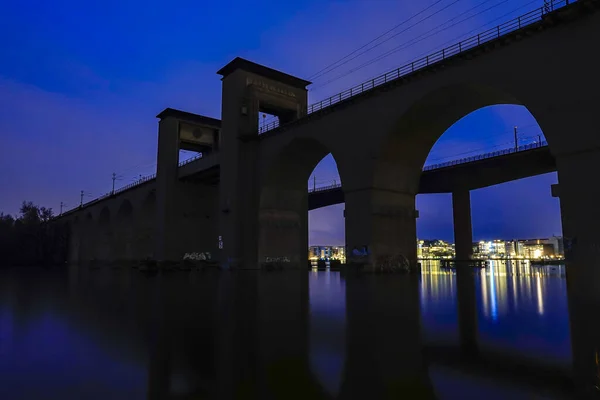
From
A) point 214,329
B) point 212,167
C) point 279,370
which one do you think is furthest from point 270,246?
point 279,370

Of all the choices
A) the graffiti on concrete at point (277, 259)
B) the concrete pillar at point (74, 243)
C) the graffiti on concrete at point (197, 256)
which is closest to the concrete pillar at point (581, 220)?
the graffiti on concrete at point (277, 259)

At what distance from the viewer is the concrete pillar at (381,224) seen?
25.9 m

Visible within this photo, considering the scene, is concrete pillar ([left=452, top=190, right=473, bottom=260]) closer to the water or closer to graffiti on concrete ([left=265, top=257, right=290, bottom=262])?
graffiti on concrete ([left=265, top=257, right=290, bottom=262])

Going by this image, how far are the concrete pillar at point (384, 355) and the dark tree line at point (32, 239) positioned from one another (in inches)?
2950

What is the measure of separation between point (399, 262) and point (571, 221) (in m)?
12.5

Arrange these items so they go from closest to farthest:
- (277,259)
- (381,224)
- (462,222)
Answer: (381,224)
(277,259)
(462,222)

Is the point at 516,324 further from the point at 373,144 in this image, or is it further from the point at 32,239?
the point at 32,239

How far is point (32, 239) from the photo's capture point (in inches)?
2820

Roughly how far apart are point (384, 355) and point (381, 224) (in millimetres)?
20979

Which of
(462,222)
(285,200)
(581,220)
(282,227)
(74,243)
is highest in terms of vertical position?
(285,200)

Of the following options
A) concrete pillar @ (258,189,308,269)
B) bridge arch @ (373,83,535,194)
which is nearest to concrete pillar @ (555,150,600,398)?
bridge arch @ (373,83,535,194)

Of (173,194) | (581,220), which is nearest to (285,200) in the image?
(173,194)

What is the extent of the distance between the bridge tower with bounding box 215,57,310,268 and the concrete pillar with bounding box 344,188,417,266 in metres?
12.7

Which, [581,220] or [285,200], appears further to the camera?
[285,200]
